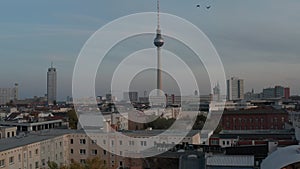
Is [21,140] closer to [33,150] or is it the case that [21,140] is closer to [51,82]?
[33,150]

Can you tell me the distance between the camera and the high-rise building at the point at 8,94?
125 m

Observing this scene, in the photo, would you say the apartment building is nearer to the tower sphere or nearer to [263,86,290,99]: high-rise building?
the tower sphere

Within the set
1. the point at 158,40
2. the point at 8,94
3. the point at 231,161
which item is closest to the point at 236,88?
the point at 158,40

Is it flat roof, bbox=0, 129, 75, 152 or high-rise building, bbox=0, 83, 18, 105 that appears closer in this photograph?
flat roof, bbox=0, 129, 75, 152

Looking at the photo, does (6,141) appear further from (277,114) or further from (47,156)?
(277,114)

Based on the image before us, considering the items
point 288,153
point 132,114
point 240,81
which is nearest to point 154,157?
point 288,153

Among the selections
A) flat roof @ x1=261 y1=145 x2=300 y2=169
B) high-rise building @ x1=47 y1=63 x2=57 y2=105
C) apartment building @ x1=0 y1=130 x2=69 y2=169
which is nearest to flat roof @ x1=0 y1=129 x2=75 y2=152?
apartment building @ x1=0 y1=130 x2=69 y2=169

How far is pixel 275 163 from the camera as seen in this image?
8.25m

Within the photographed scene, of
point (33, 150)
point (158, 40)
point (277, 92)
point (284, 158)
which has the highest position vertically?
point (158, 40)

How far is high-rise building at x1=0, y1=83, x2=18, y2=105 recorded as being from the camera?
409 feet

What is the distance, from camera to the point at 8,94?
418 ft

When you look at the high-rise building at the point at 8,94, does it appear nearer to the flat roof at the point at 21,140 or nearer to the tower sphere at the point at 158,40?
the tower sphere at the point at 158,40

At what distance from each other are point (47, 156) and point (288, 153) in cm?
1528

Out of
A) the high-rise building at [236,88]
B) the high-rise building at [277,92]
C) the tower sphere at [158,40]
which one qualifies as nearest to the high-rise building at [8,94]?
the tower sphere at [158,40]
